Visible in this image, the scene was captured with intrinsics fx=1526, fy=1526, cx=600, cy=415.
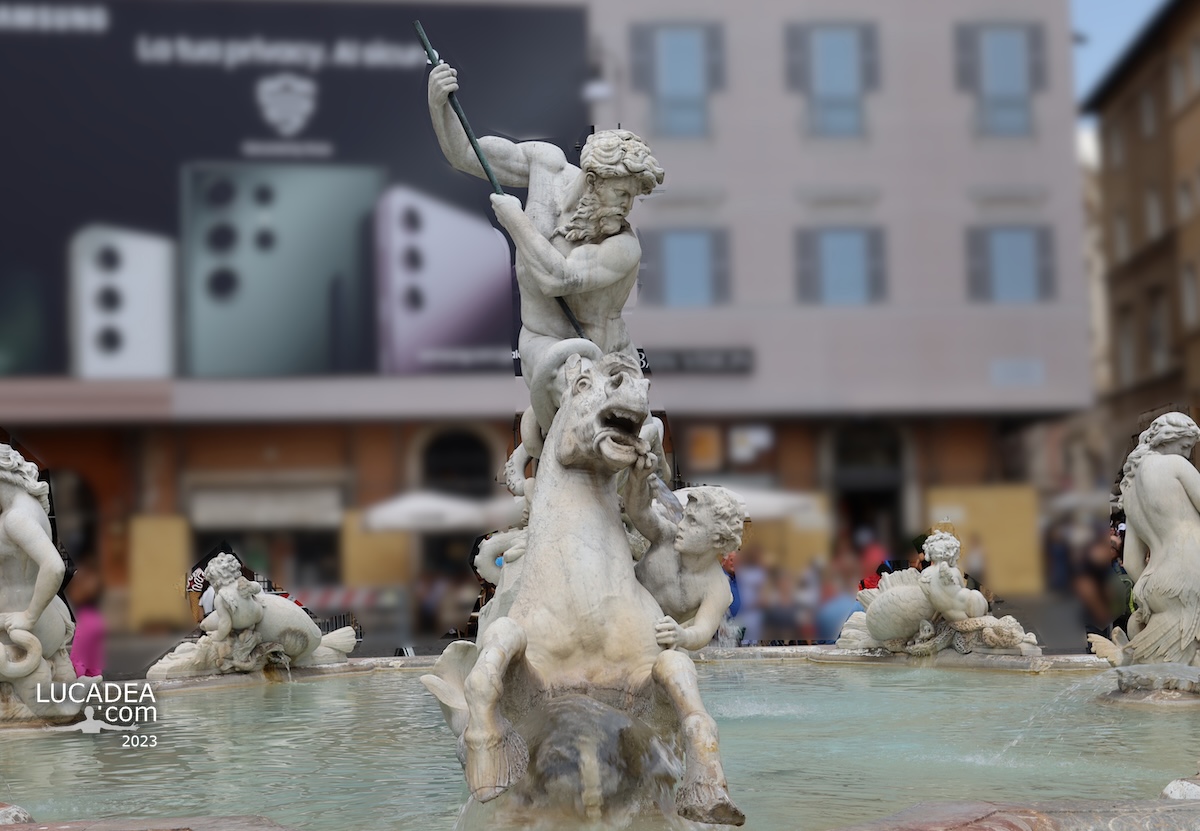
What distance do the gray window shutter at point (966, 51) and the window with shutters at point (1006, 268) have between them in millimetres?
2869

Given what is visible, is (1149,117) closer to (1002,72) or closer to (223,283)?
(1002,72)

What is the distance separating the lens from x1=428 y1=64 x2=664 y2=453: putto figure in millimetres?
5270

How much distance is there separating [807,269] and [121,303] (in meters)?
11.3

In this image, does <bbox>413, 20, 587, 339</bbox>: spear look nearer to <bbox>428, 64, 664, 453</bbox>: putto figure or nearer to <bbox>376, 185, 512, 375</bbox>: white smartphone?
<bbox>428, 64, 664, 453</bbox>: putto figure

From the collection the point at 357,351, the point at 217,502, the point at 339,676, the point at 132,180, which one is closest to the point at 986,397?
the point at 357,351

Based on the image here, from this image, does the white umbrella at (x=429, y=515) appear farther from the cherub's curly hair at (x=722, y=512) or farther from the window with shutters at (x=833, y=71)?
the cherub's curly hair at (x=722, y=512)

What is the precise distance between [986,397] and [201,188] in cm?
1341

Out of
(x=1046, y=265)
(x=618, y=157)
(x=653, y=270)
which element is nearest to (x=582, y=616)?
(x=618, y=157)

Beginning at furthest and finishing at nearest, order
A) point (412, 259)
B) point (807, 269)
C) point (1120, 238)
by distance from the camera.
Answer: point (1120, 238)
point (807, 269)
point (412, 259)

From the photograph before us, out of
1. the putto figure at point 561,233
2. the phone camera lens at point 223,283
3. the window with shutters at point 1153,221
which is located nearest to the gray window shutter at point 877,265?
the window with shutters at point 1153,221

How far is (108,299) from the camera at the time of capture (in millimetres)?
24266

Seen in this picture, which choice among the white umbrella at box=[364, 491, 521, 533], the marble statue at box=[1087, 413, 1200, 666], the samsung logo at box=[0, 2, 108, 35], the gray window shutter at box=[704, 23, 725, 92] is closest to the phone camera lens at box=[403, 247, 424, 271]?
the white umbrella at box=[364, 491, 521, 533]

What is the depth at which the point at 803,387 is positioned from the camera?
25.2 meters

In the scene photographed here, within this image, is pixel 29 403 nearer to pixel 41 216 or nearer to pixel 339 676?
pixel 41 216
